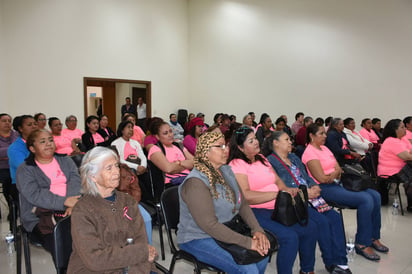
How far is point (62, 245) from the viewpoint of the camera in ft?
5.76

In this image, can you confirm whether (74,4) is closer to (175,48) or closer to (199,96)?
(175,48)

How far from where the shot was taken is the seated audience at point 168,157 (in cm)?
331

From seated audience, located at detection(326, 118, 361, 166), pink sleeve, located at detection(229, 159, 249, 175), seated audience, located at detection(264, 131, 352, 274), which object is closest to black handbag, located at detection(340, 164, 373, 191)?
seated audience, located at detection(264, 131, 352, 274)

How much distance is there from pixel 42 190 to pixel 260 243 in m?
1.62

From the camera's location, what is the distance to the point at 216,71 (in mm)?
11328

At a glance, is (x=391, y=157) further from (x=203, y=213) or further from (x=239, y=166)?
(x=203, y=213)

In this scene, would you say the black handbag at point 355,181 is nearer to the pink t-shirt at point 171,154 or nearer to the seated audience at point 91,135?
the pink t-shirt at point 171,154

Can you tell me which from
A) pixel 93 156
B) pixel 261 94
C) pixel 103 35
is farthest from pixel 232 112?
pixel 93 156

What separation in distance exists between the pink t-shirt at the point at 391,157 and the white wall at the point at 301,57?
4441 mm

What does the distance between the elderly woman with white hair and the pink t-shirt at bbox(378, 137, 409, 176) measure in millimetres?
3695

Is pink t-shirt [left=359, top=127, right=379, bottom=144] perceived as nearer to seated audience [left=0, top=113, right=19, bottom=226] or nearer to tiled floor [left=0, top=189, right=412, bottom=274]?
tiled floor [left=0, top=189, right=412, bottom=274]

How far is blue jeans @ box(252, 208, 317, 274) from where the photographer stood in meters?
2.33

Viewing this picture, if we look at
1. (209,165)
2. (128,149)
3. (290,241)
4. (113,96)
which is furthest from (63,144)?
(113,96)

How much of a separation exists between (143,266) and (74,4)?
884cm
